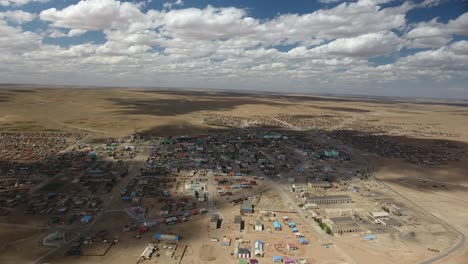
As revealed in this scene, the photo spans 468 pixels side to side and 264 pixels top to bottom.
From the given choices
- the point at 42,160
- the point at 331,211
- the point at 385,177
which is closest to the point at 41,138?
the point at 42,160

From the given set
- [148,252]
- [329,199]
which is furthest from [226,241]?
[329,199]

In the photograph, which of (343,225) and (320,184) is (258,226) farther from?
(320,184)

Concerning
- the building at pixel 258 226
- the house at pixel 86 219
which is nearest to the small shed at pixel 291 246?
the building at pixel 258 226

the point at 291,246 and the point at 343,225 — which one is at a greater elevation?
the point at 343,225

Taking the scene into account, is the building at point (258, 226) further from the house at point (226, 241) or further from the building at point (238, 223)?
the house at point (226, 241)

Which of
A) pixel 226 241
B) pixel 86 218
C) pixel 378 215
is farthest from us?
pixel 378 215

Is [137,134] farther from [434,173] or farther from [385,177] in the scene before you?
[434,173]
